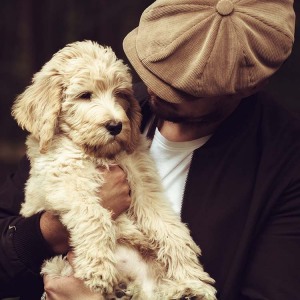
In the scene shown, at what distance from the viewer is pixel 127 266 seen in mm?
3469

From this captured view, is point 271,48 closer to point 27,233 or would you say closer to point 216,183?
point 216,183

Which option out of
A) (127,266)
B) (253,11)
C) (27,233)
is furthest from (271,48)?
(27,233)

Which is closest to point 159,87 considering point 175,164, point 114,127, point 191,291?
point 114,127

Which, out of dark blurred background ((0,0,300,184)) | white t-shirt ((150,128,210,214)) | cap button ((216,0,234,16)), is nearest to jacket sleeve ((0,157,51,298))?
white t-shirt ((150,128,210,214))

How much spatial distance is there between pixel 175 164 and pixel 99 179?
438 millimetres

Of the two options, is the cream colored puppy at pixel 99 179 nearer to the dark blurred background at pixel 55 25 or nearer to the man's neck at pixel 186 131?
the man's neck at pixel 186 131

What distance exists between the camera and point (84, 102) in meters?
3.55

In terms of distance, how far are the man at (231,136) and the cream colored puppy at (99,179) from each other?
0.10 meters

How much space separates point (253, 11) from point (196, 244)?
3.79ft

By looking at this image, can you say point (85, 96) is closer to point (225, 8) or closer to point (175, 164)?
point (175, 164)

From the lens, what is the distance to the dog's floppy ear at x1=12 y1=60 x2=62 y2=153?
11.6 ft

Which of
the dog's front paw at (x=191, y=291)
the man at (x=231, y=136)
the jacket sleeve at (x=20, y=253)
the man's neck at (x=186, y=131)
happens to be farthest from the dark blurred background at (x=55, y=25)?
the dog's front paw at (x=191, y=291)

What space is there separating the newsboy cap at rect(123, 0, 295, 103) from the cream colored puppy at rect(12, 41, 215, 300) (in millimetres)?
268

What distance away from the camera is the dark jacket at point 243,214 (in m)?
3.41
